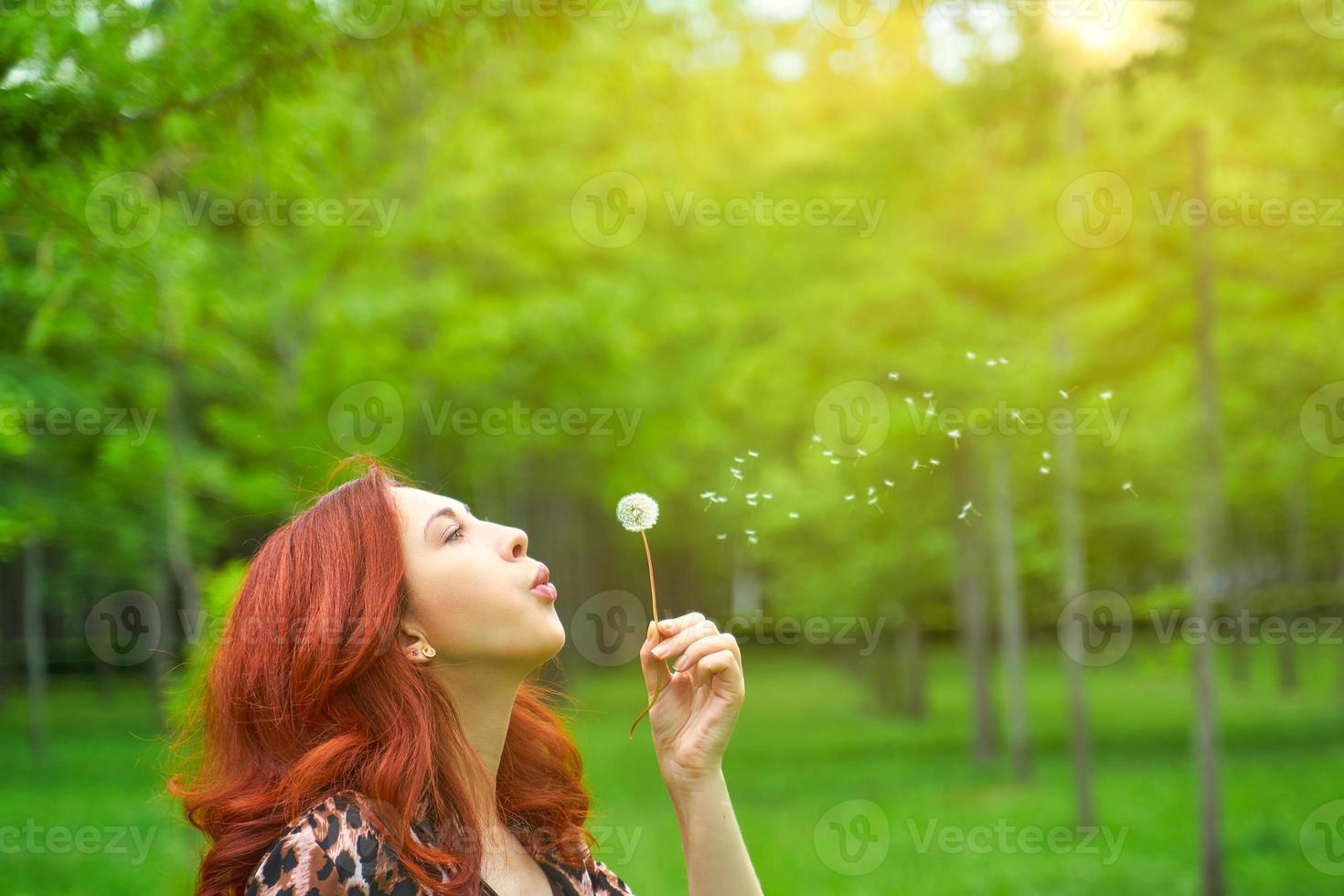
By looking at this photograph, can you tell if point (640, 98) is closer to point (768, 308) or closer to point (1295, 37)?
point (768, 308)

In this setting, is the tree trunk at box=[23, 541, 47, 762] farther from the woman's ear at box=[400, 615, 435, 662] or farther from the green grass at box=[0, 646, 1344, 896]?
the woman's ear at box=[400, 615, 435, 662]

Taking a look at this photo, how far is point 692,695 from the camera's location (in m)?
2.21

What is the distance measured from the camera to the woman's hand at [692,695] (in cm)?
206

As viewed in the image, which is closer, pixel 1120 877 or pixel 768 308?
pixel 1120 877

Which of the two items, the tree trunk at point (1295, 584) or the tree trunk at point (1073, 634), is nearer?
the tree trunk at point (1073, 634)

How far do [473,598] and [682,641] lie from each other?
39cm

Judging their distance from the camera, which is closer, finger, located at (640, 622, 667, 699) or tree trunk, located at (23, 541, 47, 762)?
finger, located at (640, 622, 667, 699)

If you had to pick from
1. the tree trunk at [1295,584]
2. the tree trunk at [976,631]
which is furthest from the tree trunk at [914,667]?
the tree trunk at [1295,584]

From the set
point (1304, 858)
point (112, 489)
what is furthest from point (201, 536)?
point (1304, 858)

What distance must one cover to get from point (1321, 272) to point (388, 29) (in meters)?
6.83

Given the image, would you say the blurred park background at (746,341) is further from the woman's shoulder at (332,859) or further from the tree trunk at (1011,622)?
the woman's shoulder at (332,859)

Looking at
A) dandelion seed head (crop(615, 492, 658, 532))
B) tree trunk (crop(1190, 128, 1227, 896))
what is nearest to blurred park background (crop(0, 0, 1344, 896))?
tree trunk (crop(1190, 128, 1227, 896))

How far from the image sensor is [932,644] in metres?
30.6

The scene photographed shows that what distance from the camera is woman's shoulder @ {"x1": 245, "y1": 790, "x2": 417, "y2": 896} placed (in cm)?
160
